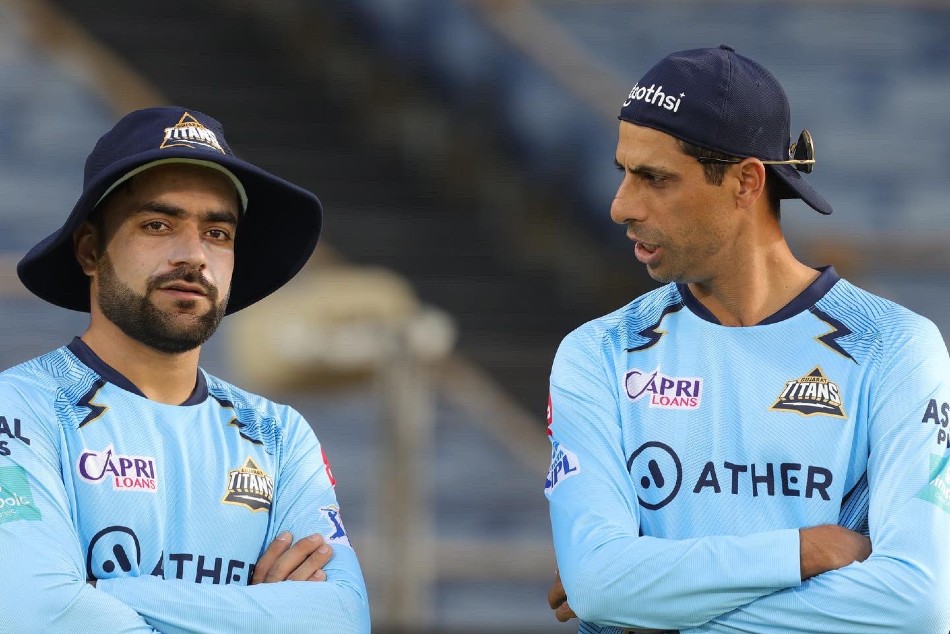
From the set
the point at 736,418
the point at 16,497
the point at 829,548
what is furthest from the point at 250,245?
the point at 829,548

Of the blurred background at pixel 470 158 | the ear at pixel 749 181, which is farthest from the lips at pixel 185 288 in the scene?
the blurred background at pixel 470 158

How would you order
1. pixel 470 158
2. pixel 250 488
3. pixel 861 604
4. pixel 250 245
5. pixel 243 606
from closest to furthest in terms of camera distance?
pixel 861 604 → pixel 243 606 → pixel 250 488 → pixel 250 245 → pixel 470 158

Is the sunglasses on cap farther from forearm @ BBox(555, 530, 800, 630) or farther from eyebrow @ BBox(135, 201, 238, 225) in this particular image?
eyebrow @ BBox(135, 201, 238, 225)

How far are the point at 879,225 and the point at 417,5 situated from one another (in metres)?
3.04

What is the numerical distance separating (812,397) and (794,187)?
1.30 ft

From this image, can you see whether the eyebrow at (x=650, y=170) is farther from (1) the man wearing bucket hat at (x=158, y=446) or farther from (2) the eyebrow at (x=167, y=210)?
(2) the eyebrow at (x=167, y=210)

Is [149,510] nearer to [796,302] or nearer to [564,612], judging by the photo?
[564,612]

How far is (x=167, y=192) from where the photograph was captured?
2.92 m

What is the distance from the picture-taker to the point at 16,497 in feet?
8.78

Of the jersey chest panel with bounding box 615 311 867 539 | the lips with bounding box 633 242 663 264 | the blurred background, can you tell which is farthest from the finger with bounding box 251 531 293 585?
the blurred background

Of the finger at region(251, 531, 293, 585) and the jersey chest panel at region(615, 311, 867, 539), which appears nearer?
the jersey chest panel at region(615, 311, 867, 539)

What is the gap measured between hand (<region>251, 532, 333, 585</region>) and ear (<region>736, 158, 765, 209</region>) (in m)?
1.02

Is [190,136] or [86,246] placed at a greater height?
[190,136]

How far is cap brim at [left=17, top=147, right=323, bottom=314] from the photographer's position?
298cm
